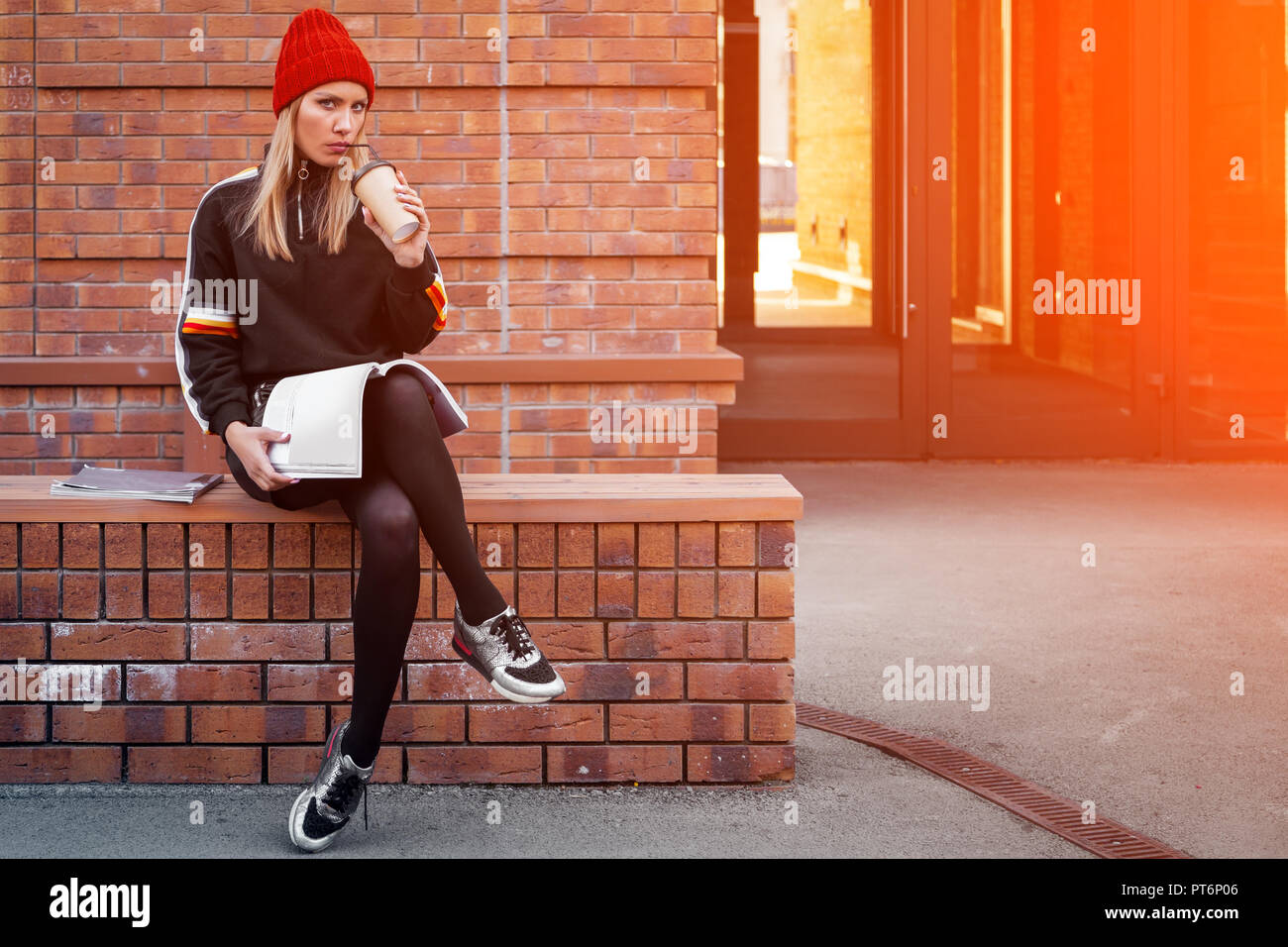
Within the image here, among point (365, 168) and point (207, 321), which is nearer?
point (365, 168)

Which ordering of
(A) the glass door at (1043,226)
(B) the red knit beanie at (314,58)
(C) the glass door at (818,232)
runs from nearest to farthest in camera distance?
(B) the red knit beanie at (314,58)
(A) the glass door at (1043,226)
(C) the glass door at (818,232)

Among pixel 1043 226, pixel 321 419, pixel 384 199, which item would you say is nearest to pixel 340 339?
pixel 321 419

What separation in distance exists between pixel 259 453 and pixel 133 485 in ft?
1.54

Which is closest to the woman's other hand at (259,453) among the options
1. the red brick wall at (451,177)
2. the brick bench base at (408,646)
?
the brick bench base at (408,646)

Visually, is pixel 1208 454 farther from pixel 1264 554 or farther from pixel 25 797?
pixel 25 797

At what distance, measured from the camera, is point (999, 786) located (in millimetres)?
3770

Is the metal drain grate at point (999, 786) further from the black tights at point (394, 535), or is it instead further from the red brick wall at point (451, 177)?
the red brick wall at point (451, 177)

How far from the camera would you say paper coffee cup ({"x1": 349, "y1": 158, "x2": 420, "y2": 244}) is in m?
3.20

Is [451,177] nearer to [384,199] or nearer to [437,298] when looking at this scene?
[437,298]

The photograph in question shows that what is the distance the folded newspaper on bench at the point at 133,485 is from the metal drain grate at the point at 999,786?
1.69 metres

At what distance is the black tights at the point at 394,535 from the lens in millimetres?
3281

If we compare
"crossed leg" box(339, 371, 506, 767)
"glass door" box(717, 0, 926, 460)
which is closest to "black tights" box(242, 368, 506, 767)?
"crossed leg" box(339, 371, 506, 767)
